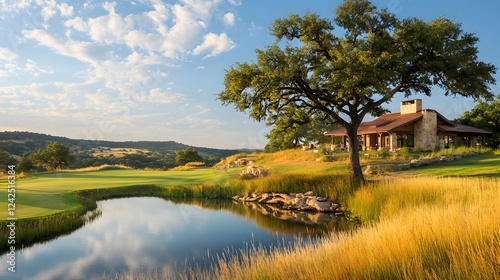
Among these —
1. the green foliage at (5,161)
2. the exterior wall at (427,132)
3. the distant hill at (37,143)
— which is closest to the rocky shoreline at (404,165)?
the exterior wall at (427,132)

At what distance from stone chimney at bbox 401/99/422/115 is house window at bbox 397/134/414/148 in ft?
11.5

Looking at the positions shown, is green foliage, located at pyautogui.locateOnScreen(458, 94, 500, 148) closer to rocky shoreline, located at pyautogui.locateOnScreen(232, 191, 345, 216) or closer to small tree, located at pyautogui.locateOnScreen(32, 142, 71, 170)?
rocky shoreline, located at pyautogui.locateOnScreen(232, 191, 345, 216)

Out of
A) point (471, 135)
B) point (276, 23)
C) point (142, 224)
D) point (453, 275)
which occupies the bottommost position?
point (142, 224)

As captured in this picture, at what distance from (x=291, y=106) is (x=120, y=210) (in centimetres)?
1275

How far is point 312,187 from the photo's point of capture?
808 inches

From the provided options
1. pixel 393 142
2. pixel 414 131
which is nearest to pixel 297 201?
pixel 393 142

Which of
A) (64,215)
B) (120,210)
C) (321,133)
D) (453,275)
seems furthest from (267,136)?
(453,275)

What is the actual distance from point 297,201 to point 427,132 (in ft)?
91.9

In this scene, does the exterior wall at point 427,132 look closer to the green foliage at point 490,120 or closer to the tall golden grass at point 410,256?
the green foliage at point 490,120

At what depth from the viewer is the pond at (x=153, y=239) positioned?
973 centimetres

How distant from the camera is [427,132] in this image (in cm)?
4025

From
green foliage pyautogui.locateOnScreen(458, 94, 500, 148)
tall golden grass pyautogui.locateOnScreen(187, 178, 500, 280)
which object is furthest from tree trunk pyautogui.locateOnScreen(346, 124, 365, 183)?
green foliage pyautogui.locateOnScreen(458, 94, 500, 148)

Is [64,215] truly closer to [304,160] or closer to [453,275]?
[453,275]

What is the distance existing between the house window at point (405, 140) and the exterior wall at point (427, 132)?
100 cm
